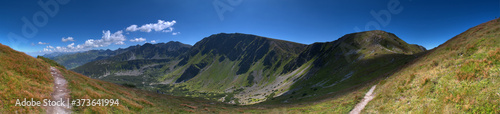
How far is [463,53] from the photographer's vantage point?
19.6 m

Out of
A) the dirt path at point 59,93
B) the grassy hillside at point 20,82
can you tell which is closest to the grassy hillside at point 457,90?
the dirt path at point 59,93

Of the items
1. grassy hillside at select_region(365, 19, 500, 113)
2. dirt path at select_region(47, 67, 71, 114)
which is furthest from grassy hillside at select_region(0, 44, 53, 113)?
grassy hillside at select_region(365, 19, 500, 113)

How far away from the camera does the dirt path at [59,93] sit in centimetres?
1686

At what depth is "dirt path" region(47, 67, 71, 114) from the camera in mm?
16856

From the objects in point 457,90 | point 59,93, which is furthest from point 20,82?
point 457,90

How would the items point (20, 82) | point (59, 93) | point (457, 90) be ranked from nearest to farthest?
point (457, 90) → point (20, 82) → point (59, 93)

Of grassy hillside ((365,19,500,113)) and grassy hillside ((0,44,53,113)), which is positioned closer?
grassy hillside ((365,19,500,113))

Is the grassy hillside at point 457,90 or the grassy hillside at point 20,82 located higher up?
the grassy hillside at point 20,82

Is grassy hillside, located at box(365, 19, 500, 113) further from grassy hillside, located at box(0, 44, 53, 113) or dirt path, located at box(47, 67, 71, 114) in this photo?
grassy hillside, located at box(0, 44, 53, 113)

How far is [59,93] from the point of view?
19906 millimetres

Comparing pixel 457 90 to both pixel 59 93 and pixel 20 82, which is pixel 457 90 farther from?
pixel 20 82

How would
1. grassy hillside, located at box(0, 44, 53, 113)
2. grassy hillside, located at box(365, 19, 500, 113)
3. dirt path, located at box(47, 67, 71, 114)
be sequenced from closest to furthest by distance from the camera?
1. grassy hillside, located at box(365, 19, 500, 113)
2. grassy hillside, located at box(0, 44, 53, 113)
3. dirt path, located at box(47, 67, 71, 114)

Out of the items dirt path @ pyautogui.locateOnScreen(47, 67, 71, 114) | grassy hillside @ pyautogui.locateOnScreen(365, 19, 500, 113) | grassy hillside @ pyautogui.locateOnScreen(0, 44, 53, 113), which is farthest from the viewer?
dirt path @ pyautogui.locateOnScreen(47, 67, 71, 114)

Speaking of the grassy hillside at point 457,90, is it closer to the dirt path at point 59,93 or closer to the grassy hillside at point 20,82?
the dirt path at point 59,93
